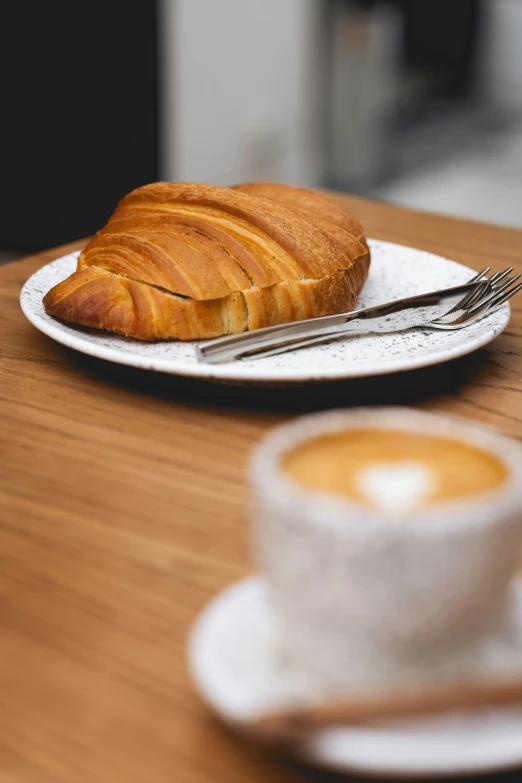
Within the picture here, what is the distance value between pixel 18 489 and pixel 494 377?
355 mm

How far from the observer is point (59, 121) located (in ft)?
8.05

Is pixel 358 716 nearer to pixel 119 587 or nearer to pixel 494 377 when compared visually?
pixel 119 587

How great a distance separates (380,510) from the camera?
31 centimetres

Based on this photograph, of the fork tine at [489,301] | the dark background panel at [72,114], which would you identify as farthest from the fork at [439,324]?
the dark background panel at [72,114]

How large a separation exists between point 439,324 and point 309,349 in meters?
0.11

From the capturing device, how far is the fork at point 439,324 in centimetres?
67

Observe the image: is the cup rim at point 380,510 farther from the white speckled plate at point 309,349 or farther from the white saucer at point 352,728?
the white speckled plate at point 309,349

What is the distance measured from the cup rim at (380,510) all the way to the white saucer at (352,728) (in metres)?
0.06

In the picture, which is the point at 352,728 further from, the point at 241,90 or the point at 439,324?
the point at 241,90

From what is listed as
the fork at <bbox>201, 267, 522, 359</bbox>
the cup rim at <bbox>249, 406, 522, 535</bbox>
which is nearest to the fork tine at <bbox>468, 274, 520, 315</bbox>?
the fork at <bbox>201, 267, 522, 359</bbox>

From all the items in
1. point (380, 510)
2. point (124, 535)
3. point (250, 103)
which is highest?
point (380, 510)

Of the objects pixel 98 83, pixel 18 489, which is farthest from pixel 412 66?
pixel 18 489

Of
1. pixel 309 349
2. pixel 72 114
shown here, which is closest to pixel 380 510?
pixel 309 349

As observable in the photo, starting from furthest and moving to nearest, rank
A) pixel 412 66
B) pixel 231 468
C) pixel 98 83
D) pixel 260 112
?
pixel 412 66
pixel 260 112
pixel 98 83
pixel 231 468
